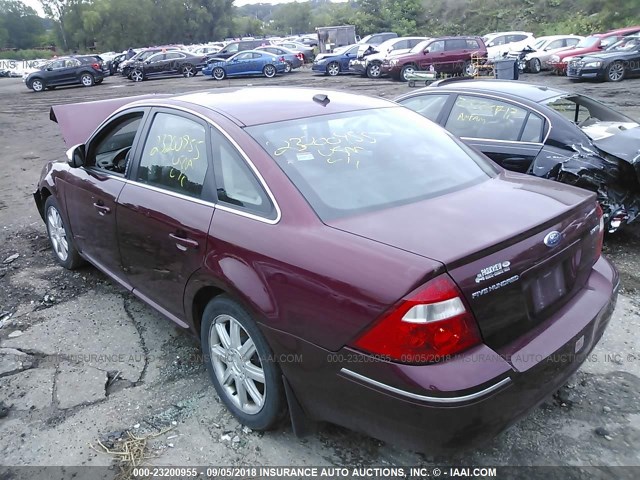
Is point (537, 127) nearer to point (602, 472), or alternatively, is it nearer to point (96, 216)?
point (602, 472)

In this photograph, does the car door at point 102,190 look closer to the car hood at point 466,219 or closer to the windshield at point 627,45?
the car hood at point 466,219

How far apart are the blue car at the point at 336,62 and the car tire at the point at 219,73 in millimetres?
5219

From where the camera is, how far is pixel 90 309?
423 cm

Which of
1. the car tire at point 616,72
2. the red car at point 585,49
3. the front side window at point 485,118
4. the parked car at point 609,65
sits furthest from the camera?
the red car at point 585,49

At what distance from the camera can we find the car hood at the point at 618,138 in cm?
477

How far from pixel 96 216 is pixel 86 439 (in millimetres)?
1667

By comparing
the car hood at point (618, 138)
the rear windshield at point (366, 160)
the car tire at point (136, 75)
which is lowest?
the car tire at point (136, 75)

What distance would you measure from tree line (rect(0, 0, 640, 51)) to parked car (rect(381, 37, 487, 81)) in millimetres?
17254

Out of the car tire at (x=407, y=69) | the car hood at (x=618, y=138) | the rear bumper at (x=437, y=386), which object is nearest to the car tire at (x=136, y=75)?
the car tire at (x=407, y=69)

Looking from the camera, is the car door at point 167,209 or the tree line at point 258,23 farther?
the tree line at point 258,23

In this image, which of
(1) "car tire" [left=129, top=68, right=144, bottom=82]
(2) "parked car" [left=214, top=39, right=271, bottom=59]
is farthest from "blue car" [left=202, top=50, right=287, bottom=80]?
(1) "car tire" [left=129, top=68, right=144, bottom=82]

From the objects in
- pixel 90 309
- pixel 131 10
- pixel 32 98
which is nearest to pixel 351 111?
pixel 90 309

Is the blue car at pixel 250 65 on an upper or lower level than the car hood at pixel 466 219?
lower

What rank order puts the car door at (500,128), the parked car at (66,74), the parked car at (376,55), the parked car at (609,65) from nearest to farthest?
1. the car door at (500,128)
2. the parked car at (609,65)
3. the parked car at (376,55)
4. the parked car at (66,74)
